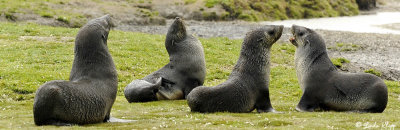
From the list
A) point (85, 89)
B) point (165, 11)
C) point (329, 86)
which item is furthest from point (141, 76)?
point (165, 11)

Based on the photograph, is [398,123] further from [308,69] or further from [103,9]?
[103,9]

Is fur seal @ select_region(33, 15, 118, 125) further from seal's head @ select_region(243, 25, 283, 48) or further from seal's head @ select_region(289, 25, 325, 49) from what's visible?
seal's head @ select_region(289, 25, 325, 49)

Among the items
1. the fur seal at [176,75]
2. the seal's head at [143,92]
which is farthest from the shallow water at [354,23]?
the seal's head at [143,92]

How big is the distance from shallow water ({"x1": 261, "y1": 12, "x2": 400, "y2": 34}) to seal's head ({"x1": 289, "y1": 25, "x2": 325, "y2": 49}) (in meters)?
37.5

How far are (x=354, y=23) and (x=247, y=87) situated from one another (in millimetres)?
51690

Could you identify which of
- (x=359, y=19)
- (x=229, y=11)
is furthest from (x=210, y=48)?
(x=359, y=19)

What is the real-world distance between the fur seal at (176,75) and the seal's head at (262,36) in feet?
13.0

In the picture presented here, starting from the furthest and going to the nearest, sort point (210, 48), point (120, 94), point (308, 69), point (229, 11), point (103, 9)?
point (229, 11) < point (103, 9) < point (210, 48) < point (120, 94) < point (308, 69)

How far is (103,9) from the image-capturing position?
55.9 metres

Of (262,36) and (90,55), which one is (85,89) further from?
(262,36)

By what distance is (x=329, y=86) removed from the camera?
1708 cm

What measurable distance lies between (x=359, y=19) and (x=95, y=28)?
6116 cm

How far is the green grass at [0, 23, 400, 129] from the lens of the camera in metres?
13.7

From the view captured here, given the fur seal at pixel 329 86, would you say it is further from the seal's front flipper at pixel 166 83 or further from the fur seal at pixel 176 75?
the seal's front flipper at pixel 166 83
